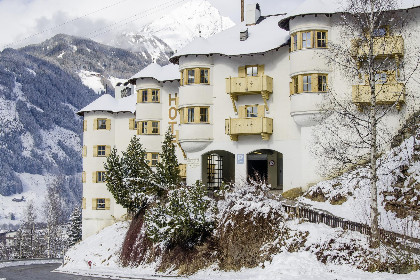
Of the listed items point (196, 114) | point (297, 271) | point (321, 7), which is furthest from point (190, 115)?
point (297, 271)

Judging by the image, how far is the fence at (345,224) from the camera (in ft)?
89.9

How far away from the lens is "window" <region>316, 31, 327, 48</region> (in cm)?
4331

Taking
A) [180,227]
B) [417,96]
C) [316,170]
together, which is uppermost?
[417,96]

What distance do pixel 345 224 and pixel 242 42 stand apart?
23.6m

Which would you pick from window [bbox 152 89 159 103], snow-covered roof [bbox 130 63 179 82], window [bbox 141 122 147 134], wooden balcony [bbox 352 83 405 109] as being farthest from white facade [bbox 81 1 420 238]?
window [bbox 141 122 147 134]

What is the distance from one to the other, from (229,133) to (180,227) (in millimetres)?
14687

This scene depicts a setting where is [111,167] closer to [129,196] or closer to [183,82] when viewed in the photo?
[129,196]

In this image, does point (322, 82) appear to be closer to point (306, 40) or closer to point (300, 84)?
point (300, 84)

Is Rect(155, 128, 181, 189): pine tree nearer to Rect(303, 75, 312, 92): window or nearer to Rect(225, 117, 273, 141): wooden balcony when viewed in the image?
Rect(225, 117, 273, 141): wooden balcony

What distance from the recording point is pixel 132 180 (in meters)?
47.1

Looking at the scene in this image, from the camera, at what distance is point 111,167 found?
48656mm

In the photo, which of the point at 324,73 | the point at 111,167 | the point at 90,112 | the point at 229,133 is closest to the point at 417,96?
the point at 324,73

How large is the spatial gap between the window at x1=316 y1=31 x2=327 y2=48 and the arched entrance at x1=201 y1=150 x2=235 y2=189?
1353cm

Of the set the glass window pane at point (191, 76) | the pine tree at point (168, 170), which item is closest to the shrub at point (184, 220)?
the pine tree at point (168, 170)
